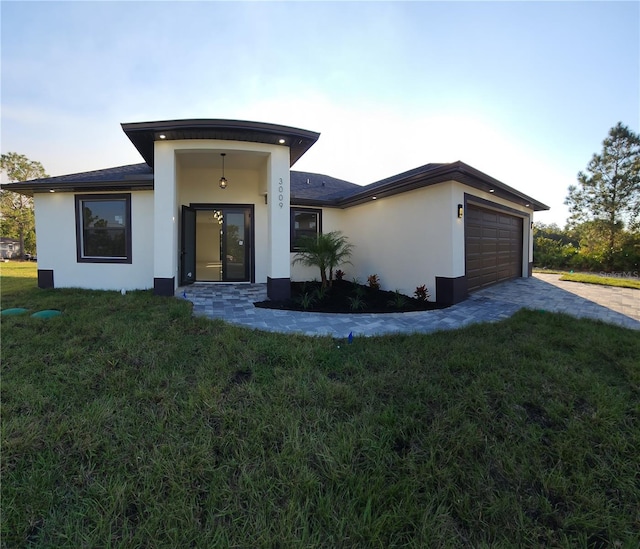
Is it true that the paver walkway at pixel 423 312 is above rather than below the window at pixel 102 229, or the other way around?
below

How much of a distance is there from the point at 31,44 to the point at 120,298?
5.11 metres

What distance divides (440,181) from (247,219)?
17.2ft

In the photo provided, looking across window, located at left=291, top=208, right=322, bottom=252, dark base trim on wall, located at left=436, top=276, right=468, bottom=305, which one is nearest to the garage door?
dark base trim on wall, located at left=436, top=276, right=468, bottom=305

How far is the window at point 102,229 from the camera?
721cm

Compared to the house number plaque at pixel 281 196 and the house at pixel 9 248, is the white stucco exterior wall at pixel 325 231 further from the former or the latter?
the house at pixel 9 248

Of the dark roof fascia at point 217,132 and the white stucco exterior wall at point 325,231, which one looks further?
the white stucco exterior wall at point 325,231

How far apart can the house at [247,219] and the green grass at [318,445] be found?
3.25 m

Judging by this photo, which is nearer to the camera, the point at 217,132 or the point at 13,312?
the point at 13,312

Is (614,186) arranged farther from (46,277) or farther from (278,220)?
(46,277)

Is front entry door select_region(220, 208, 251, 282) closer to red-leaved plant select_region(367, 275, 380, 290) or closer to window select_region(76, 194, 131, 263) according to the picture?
window select_region(76, 194, 131, 263)

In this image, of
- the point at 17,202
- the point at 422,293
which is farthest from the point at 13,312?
the point at 17,202

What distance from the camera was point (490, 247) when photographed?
7867 millimetres

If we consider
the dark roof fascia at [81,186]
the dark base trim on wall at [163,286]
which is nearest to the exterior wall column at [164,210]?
the dark base trim on wall at [163,286]

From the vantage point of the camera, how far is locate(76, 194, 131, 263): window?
721cm
